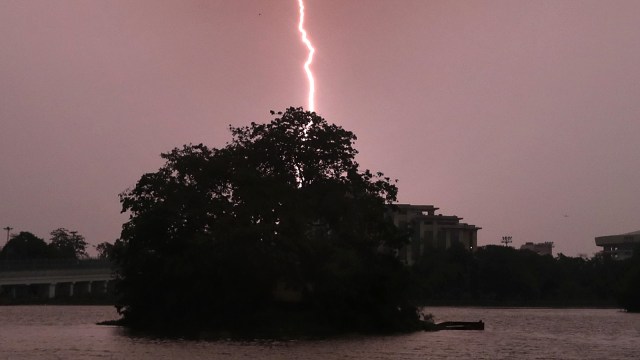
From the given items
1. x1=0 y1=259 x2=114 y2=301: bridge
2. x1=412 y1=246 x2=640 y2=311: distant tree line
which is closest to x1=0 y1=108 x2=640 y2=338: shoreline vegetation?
x1=0 y1=259 x2=114 y2=301: bridge

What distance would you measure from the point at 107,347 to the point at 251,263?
13.7m

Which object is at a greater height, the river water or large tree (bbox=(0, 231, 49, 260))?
large tree (bbox=(0, 231, 49, 260))

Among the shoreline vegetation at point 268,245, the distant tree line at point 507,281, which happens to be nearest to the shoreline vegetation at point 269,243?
the shoreline vegetation at point 268,245

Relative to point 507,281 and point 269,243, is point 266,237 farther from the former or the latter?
point 507,281

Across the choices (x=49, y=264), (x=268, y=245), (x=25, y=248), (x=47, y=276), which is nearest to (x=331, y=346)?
(x=268, y=245)

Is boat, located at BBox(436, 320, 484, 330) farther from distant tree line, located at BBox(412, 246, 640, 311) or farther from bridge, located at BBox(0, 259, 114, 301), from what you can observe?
distant tree line, located at BBox(412, 246, 640, 311)

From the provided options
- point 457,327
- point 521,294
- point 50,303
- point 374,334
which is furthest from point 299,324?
point 521,294

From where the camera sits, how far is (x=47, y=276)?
508ft

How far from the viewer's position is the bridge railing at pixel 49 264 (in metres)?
144

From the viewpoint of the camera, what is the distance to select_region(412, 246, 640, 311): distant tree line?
167375 millimetres

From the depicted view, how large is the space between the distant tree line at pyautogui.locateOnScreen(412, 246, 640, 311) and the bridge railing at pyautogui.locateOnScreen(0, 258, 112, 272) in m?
54.1

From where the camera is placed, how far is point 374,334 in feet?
237

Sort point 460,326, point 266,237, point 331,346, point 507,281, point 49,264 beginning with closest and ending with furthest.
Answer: point 331,346, point 266,237, point 460,326, point 49,264, point 507,281

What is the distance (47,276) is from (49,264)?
6.04 ft
